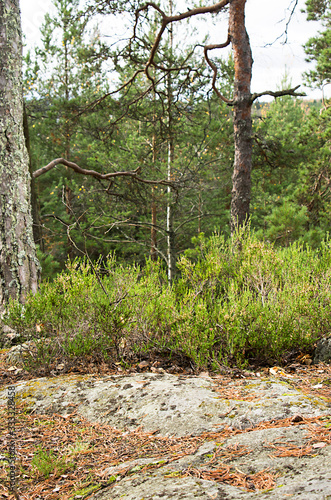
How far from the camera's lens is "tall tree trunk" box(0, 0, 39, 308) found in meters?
4.48

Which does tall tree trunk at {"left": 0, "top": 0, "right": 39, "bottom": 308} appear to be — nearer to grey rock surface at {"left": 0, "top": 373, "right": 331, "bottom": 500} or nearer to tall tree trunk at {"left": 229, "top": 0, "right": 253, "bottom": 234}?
grey rock surface at {"left": 0, "top": 373, "right": 331, "bottom": 500}

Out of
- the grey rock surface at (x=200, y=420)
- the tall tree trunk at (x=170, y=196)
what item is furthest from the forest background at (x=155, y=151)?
the grey rock surface at (x=200, y=420)

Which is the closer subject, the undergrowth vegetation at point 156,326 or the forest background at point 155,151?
the undergrowth vegetation at point 156,326

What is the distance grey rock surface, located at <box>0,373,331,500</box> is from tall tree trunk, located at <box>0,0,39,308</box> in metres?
1.76

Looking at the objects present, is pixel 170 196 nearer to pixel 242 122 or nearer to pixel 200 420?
pixel 242 122

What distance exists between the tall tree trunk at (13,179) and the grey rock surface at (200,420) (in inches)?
69.3

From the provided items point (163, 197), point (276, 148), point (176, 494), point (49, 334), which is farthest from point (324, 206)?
point (176, 494)

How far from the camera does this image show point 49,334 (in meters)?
3.62

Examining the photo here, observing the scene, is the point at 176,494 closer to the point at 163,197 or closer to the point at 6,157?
the point at 6,157

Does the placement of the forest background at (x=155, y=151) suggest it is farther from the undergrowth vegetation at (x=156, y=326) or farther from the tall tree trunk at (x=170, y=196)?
the undergrowth vegetation at (x=156, y=326)

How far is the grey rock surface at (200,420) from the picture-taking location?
1490mm

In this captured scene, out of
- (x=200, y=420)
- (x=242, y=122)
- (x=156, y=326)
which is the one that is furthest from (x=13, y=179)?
(x=242, y=122)

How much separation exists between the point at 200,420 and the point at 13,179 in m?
3.65

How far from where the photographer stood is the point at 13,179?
462 cm
